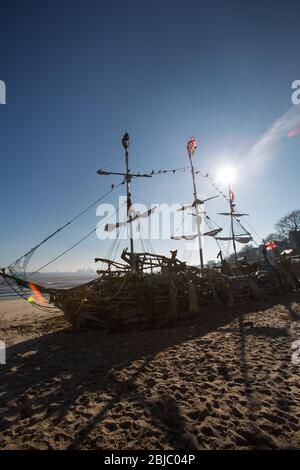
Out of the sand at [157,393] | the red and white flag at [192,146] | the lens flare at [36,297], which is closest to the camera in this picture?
the sand at [157,393]

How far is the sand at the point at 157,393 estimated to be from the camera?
3.47 metres

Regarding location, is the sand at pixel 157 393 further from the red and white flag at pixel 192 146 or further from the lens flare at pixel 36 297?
the red and white flag at pixel 192 146

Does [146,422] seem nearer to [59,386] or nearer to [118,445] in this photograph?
[118,445]

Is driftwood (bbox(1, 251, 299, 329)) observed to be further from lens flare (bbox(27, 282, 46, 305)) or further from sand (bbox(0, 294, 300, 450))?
sand (bbox(0, 294, 300, 450))

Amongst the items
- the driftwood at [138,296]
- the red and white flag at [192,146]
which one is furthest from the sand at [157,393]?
the red and white flag at [192,146]

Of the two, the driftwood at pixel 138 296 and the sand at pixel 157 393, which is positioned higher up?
the driftwood at pixel 138 296

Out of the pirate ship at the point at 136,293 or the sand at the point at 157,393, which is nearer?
the sand at the point at 157,393

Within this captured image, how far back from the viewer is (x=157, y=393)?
186 inches

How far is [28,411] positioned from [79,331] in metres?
7.04

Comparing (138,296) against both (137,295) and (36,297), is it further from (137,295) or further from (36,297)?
(36,297)

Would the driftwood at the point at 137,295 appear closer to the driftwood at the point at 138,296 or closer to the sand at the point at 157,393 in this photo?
the driftwood at the point at 138,296

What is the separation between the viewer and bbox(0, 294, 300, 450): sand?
3.47 m

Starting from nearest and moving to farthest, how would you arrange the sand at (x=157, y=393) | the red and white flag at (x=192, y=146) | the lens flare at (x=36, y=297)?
1. the sand at (x=157, y=393)
2. the lens flare at (x=36, y=297)
3. the red and white flag at (x=192, y=146)

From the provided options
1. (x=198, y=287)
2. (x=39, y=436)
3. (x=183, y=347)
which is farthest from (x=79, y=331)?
(x=39, y=436)
